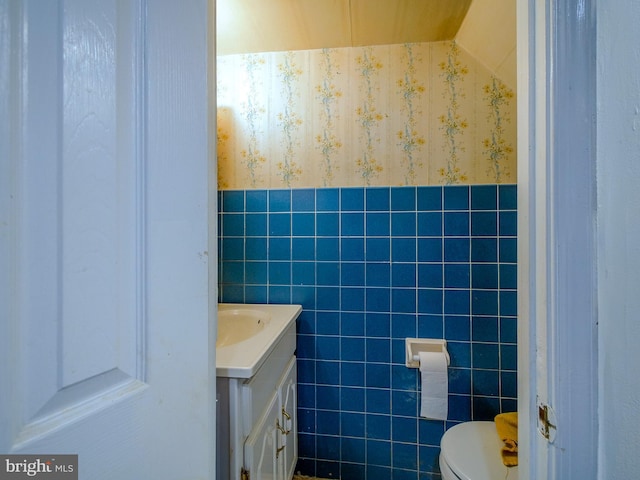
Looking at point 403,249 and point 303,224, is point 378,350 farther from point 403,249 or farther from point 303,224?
point 303,224

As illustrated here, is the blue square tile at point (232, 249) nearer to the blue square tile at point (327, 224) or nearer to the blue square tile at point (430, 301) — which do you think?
the blue square tile at point (327, 224)

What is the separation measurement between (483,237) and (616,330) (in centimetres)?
111

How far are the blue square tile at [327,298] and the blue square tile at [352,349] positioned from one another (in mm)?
180

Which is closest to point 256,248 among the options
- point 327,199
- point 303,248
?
point 303,248

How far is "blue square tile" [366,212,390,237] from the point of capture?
144 cm

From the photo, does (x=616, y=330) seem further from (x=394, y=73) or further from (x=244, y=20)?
(x=244, y=20)

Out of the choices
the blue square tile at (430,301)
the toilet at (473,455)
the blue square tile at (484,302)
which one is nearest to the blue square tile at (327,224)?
the blue square tile at (430,301)

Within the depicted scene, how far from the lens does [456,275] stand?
54.8 inches

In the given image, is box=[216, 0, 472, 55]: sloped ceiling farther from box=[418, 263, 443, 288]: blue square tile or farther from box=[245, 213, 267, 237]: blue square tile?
box=[418, 263, 443, 288]: blue square tile

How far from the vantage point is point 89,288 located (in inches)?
13.1

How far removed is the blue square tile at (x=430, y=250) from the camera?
1405 millimetres

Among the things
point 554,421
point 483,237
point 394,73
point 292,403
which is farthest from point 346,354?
point 394,73

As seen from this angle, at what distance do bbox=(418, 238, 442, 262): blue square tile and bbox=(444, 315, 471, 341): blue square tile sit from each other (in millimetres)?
298

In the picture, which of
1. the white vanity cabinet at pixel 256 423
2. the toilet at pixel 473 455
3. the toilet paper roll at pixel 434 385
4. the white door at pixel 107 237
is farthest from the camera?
the toilet paper roll at pixel 434 385
